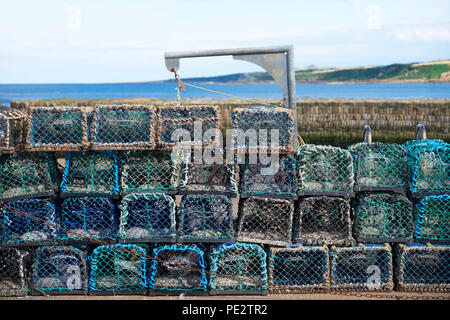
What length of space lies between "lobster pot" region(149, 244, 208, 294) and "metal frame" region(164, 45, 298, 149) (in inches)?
87.4

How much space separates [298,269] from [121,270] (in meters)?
1.80

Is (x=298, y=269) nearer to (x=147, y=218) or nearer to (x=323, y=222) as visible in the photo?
(x=323, y=222)

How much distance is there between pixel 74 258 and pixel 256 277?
72.9 inches

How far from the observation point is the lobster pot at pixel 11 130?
4.92 meters

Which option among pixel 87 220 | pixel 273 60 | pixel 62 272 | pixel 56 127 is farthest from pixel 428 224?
pixel 56 127

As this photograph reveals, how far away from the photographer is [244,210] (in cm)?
499

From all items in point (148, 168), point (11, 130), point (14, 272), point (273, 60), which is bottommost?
point (14, 272)

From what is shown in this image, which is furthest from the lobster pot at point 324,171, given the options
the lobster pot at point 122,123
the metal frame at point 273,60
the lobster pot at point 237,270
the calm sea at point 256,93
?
the calm sea at point 256,93

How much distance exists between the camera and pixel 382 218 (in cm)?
503

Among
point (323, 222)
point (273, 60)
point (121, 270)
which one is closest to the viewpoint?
point (121, 270)

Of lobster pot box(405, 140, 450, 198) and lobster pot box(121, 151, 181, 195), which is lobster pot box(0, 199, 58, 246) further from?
lobster pot box(405, 140, 450, 198)

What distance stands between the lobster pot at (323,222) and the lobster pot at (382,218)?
0.52 ft

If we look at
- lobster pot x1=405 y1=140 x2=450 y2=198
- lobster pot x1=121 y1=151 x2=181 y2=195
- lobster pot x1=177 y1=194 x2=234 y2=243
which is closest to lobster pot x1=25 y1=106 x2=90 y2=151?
lobster pot x1=121 y1=151 x2=181 y2=195

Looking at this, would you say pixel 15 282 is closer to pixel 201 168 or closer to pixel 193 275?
pixel 193 275
